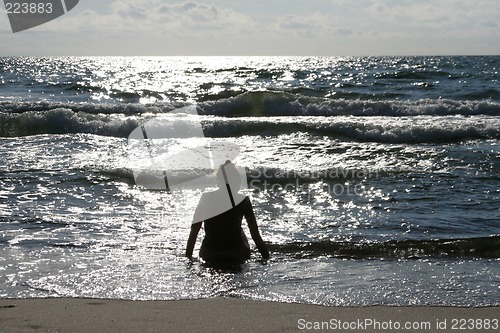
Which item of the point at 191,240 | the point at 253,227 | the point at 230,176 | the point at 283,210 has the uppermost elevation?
the point at 230,176

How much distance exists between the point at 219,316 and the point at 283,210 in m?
4.38

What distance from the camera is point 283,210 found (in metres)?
8.78

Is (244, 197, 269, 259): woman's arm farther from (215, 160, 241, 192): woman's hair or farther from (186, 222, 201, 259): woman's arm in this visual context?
(186, 222, 201, 259): woman's arm

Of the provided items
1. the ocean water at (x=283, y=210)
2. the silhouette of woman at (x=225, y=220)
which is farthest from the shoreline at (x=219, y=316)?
the silhouette of woman at (x=225, y=220)

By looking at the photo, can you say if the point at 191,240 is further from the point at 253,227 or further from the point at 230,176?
the point at 230,176

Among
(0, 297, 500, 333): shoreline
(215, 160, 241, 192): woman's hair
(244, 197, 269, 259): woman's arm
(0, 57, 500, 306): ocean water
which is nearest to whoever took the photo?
(0, 297, 500, 333): shoreline

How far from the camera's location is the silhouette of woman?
6.02 meters

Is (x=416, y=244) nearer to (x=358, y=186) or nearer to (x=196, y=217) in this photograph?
(x=196, y=217)

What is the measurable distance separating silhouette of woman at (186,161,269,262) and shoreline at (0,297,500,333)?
4.04 feet

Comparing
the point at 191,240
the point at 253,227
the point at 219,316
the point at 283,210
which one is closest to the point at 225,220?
the point at 253,227

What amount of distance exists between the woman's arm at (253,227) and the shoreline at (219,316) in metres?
1.29

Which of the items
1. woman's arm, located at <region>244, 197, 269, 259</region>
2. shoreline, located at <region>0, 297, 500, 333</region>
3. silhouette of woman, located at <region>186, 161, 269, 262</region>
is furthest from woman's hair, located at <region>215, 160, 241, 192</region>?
shoreline, located at <region>0, 297, 500, 333</region>

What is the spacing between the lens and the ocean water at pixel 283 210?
5.45 meters

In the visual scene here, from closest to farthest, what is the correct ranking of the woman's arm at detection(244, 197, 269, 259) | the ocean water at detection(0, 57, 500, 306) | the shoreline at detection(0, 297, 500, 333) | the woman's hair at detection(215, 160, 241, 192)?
the shoreline at detection(0, 297, 500, 333) < the ocean water at detection(0, 57, 500, 306) < the woman's hair at detection(215, 160, 241, 192) < the woman's arm at detection(244, 197, 269, 259)
